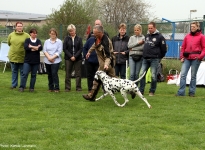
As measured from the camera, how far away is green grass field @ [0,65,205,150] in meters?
5.33

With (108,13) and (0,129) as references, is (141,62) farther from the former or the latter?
(108,13)

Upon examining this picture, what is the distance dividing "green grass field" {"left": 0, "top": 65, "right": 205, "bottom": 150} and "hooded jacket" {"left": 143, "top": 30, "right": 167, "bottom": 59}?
3.55ft

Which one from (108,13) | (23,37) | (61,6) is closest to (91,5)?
(108,13)

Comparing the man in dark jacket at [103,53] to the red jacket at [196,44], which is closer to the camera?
the man in dark jacket at [103,53]

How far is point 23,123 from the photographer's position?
6.40m

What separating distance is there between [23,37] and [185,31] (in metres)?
9.11

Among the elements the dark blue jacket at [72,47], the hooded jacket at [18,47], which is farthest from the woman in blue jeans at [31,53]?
the dark blue jacket at [72,47]

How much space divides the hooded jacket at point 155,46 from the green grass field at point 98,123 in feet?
3.55

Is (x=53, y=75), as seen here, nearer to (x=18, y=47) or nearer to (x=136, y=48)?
(x=18, y=47)

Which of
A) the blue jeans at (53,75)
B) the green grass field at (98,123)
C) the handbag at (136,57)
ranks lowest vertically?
the green grass field at (98,123)

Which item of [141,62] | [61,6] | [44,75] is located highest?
[61,6]

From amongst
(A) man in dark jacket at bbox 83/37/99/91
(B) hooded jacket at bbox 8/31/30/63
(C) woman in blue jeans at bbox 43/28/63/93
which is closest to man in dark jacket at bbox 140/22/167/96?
(A) man in dark jacket at bbox 83/37/99/91

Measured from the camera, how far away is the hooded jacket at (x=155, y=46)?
9141 millimetres

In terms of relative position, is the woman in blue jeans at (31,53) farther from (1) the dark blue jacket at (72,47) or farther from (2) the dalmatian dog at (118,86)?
(2) the dalmatian dog at (118,86)
